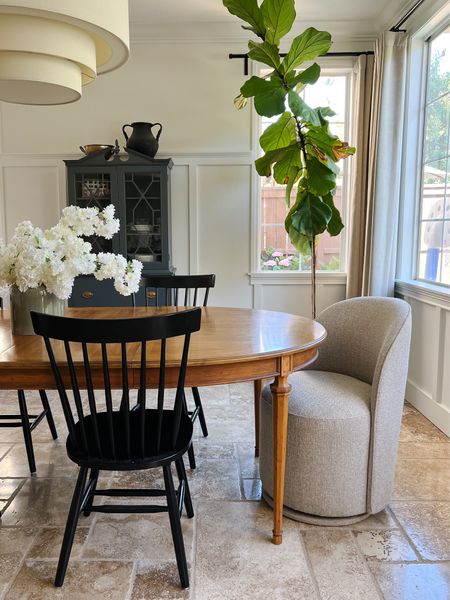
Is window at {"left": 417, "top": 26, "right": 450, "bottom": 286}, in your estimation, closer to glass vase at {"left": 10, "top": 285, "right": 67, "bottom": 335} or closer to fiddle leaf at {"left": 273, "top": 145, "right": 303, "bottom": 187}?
fiddle leaf at {"left": 273, "top": 145, "right": 303, "bottom": 187}

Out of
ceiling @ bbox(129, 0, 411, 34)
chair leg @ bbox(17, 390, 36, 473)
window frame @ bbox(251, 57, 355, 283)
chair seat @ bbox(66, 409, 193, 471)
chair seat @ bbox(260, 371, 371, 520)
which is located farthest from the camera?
window frame @ bbox(251, 57, 355, 283)

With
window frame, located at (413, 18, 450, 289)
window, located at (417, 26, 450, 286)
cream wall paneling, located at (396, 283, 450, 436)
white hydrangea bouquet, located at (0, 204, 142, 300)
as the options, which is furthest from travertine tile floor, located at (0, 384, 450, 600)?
window frame, located at (413, 18, 450, 289)

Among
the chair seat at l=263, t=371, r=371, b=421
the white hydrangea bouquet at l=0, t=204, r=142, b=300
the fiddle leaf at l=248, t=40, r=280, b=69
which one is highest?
the fiddle leaf at l=248, t=40, r=280, b=69

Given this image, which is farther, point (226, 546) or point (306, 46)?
point (306, 46)

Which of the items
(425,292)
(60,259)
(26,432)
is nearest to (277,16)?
(425,292)

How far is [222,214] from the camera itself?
4.25 m

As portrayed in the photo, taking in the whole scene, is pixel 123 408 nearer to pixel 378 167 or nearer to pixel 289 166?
pixel 289 166

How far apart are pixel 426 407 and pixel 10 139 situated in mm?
3875

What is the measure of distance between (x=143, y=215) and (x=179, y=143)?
28.7 inches

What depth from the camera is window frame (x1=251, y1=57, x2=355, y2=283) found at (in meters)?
4.08

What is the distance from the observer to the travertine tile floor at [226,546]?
1669mm

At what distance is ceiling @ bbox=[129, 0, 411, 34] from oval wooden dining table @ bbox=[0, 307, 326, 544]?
8.93 feet

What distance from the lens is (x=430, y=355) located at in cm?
321

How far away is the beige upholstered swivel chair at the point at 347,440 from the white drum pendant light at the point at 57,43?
4.75 ft
